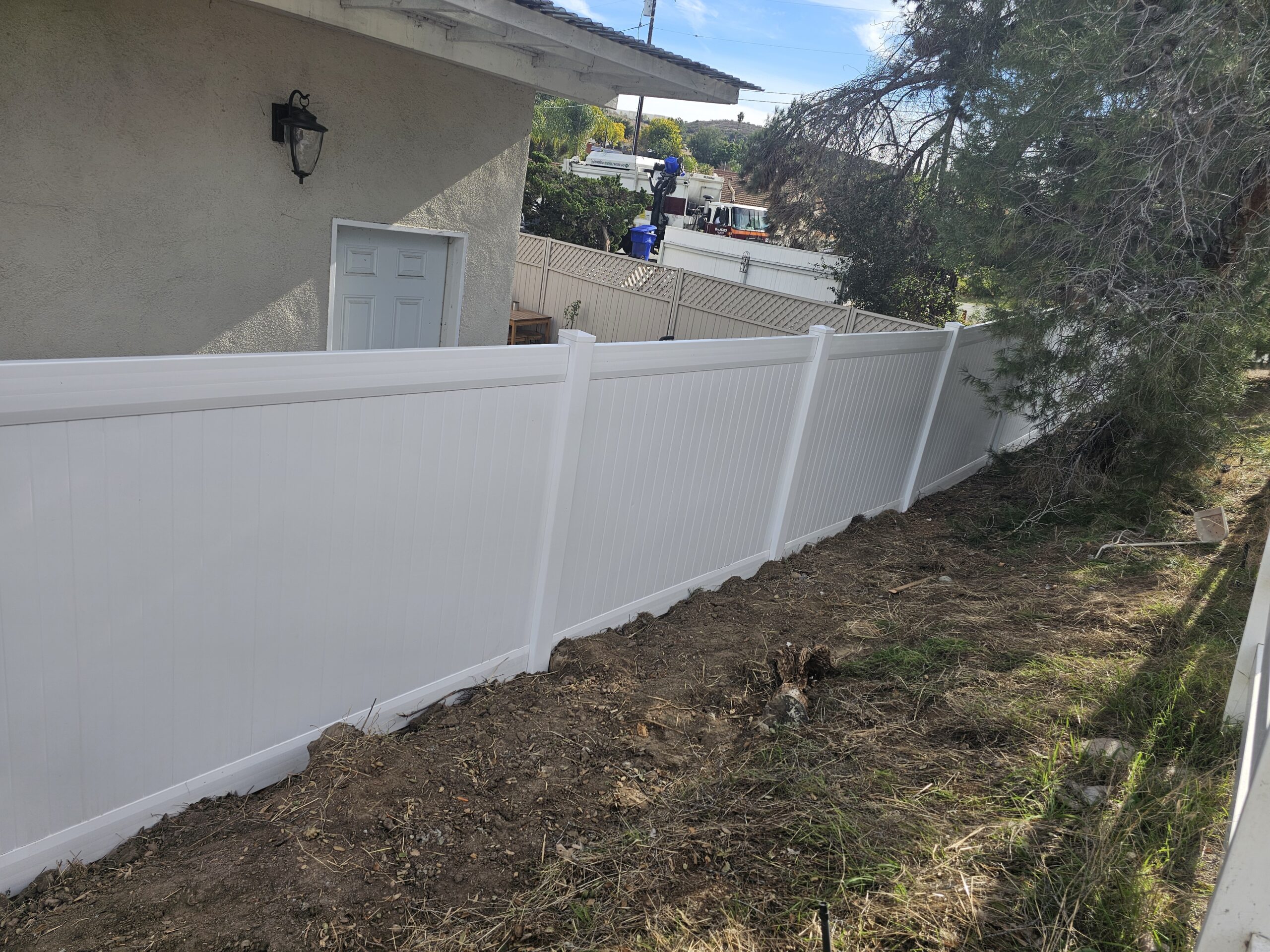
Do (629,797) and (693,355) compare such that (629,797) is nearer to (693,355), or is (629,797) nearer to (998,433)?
(693,355)

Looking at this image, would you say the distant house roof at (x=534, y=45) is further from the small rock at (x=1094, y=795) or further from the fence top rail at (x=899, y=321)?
the small rock at (x=1094, y=795)

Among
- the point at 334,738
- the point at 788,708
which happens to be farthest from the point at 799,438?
the point at 334,738

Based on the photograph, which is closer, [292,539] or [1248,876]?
[1248,876]

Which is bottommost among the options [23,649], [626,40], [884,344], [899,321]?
[23,649]

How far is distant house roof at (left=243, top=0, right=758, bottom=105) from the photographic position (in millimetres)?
4703

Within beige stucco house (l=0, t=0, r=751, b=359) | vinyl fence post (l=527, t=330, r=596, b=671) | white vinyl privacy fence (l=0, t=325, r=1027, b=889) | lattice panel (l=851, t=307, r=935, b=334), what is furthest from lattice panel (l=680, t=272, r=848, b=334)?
vinyl fence post (l=527, t=330, r=596, b=671)

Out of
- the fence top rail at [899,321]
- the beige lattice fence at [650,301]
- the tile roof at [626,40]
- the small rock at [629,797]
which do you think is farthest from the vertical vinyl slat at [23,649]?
the beige lattice fence at [650,301]

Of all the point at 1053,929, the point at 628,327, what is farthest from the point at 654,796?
the point at 628,327

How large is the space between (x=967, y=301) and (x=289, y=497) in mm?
12798

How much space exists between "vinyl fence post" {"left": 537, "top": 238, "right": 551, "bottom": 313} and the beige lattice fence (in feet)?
0.04

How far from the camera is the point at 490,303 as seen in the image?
23.3ft

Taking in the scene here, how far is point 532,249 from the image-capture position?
47.6ft

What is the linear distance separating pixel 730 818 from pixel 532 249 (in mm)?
12796

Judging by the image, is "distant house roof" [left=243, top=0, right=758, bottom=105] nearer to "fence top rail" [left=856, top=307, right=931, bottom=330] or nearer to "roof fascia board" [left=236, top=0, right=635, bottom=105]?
"roof fascia board" [left=236, top=0, right=635, bottom=105]
